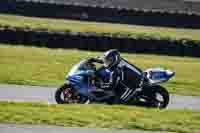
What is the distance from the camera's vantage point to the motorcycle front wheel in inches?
567

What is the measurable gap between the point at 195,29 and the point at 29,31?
14.1 m

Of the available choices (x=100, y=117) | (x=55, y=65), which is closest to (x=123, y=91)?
(x=100, y=117)

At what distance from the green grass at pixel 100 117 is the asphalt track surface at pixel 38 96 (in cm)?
248

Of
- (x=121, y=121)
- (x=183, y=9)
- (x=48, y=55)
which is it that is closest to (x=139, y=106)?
(x=121, y=121)

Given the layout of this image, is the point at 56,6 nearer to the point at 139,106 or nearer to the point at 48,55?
the point at 48,55

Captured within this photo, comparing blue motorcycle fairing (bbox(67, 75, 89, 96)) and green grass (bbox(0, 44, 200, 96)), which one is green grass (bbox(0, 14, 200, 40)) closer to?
green grass (bbox(0, 44, 200, 96))

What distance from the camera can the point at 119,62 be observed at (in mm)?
14367

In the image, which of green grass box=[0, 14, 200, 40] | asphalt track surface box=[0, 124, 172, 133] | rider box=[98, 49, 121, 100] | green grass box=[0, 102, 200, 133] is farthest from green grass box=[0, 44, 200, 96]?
green grass box=[0, 14, 200, 40]

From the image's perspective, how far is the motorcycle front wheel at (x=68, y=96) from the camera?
1439 centimetres

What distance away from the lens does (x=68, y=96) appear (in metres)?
14.4

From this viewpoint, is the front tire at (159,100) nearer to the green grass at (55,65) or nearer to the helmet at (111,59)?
the helmet at (111,59)

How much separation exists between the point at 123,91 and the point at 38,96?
208 cm

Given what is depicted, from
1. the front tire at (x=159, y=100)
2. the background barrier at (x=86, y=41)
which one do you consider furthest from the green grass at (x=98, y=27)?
the front tire at (x=159, y=100)

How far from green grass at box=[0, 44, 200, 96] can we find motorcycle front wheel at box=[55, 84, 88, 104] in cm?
353
